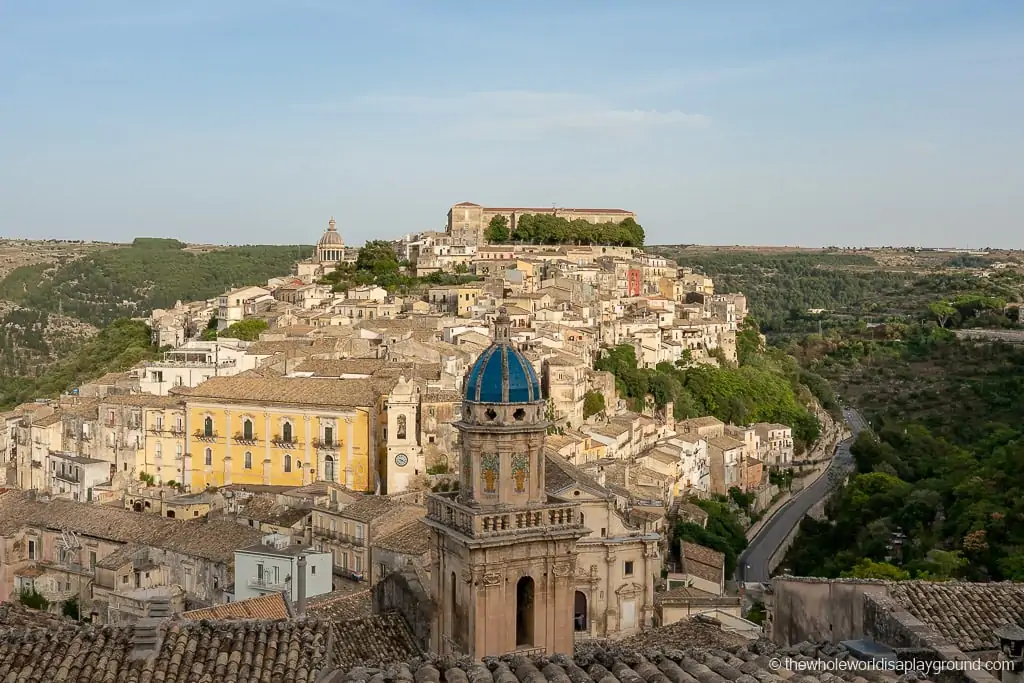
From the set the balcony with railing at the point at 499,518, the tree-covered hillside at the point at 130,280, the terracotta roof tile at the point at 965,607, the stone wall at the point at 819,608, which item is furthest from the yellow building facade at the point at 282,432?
the tree-covered hillside at the point at 130,280

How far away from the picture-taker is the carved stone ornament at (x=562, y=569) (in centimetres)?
1479

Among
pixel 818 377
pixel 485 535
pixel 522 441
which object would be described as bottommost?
pixel 818 377

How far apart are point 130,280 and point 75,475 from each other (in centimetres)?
8966

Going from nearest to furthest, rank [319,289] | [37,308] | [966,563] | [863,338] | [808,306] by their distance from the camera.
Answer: [966,563] < [319,289] < [863,338] < [37,308] < [808,306]

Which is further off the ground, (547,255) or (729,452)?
(547,255)

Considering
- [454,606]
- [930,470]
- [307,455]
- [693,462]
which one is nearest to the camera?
[454,606]

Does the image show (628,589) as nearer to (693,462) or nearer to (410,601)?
(410,601)

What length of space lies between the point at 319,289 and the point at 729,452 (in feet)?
78.9

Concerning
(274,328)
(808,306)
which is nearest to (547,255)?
(274,328)

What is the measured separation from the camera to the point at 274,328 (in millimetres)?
49469

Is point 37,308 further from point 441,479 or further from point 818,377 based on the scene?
point 441,479

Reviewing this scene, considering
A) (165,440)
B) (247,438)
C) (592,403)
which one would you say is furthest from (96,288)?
(247,438)

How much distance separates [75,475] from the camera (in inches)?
1425

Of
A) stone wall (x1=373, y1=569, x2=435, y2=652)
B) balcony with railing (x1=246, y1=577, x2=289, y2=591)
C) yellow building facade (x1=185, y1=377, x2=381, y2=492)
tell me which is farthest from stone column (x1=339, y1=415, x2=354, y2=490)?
stone wall (x1=373, y1=569, x2=435, y2=652)
